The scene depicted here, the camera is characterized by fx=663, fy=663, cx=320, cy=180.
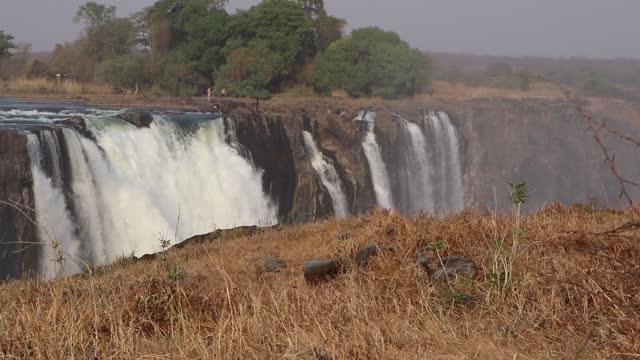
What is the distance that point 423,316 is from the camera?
3236 mm

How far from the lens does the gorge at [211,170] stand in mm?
12633

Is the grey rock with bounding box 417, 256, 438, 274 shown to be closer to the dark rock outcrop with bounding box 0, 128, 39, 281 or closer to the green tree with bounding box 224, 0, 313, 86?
the dark rock outcrop with bounding box 0, 128, 39, 281

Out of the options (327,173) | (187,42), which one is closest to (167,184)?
(327,173)

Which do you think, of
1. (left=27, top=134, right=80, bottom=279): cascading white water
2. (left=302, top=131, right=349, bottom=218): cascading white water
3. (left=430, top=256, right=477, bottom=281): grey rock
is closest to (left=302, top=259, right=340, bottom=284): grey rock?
(left=430, top=256, right=477, bottom=281): grey rock

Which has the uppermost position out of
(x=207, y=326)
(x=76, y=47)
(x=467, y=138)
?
(x=76, y=47)

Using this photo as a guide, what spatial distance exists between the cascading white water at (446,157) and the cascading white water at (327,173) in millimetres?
7373

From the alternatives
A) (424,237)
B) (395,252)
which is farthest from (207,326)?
(424,237)

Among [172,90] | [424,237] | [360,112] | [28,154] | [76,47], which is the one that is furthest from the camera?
[76,47]

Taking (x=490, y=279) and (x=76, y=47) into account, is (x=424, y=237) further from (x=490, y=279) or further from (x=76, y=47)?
(x=76, y=47)

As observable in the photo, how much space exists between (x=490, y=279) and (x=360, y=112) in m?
22.9

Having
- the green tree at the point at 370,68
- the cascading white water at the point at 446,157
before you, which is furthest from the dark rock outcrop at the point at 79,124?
the green tree at the point at 370,68

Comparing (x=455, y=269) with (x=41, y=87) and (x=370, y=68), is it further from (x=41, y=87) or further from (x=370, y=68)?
(x=370, y=68)

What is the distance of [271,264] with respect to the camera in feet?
20.5

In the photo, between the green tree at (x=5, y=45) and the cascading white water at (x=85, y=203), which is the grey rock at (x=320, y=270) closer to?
the cascading white water at (x=85, y=203)
